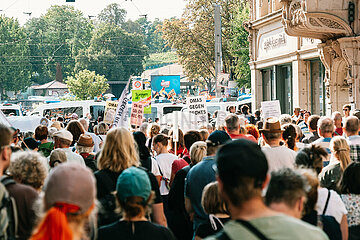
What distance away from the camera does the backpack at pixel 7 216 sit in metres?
3.71

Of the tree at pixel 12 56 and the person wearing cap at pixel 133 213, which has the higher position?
the tree at pixel 12 56

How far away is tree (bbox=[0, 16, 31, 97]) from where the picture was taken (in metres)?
95.9

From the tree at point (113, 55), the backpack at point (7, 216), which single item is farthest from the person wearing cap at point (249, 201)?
the tree at point (113, 55)

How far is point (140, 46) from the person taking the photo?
110m

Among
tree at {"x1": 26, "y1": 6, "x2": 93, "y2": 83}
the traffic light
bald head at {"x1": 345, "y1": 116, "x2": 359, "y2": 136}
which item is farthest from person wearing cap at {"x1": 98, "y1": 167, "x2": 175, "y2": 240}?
tree at {"x1": 26, "y1": 6, "x2": 93, "y2": 83}

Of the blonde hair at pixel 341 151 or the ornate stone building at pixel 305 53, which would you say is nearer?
the blonde hair at pixel 341 151

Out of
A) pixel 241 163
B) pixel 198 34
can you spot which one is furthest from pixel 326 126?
pixel 198 34

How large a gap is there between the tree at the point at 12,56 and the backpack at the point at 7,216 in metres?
94.2

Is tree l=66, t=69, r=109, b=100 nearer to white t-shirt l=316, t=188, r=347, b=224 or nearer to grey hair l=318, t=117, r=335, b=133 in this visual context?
grey hair l=318, t=117, r=335, b=133

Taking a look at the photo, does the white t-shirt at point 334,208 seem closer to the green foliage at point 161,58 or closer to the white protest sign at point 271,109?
the white protest sign at point 271,109

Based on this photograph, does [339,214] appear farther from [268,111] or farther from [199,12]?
[199,12]

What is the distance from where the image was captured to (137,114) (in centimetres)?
1441

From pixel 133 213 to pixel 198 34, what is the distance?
50.5m

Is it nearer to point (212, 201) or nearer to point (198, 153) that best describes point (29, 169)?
point (212, 201)
